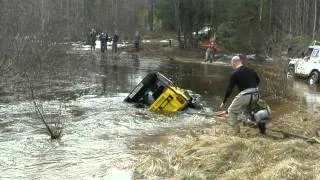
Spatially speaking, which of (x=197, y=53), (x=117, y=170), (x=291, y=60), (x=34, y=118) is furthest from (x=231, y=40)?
(x=117, y=170)

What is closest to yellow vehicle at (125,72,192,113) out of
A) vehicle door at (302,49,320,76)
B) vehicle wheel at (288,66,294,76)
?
vehicle door at (302,49,320,76)

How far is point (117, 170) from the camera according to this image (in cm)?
1077

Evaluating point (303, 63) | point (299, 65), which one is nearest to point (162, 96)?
point (303, 63)

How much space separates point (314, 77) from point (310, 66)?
654 mm

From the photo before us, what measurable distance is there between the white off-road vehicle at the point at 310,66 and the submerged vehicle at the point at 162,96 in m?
9.34

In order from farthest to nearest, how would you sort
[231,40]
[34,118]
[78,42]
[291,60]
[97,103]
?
[78,42]
[231,40]
[291,60]
[97,103]
[34,118]

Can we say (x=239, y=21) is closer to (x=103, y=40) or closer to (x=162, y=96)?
(x=103, y=40)

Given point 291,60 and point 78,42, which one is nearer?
point 291,60

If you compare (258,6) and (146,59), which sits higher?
(258,6)

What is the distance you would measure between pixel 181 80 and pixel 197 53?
1830 cm

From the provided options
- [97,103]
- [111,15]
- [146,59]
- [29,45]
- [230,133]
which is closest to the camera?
[230,133]

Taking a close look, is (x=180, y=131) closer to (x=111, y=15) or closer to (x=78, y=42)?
(x=78, y=42)

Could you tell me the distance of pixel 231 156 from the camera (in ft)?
34.6

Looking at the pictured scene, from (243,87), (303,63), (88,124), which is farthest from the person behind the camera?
(303,63)
